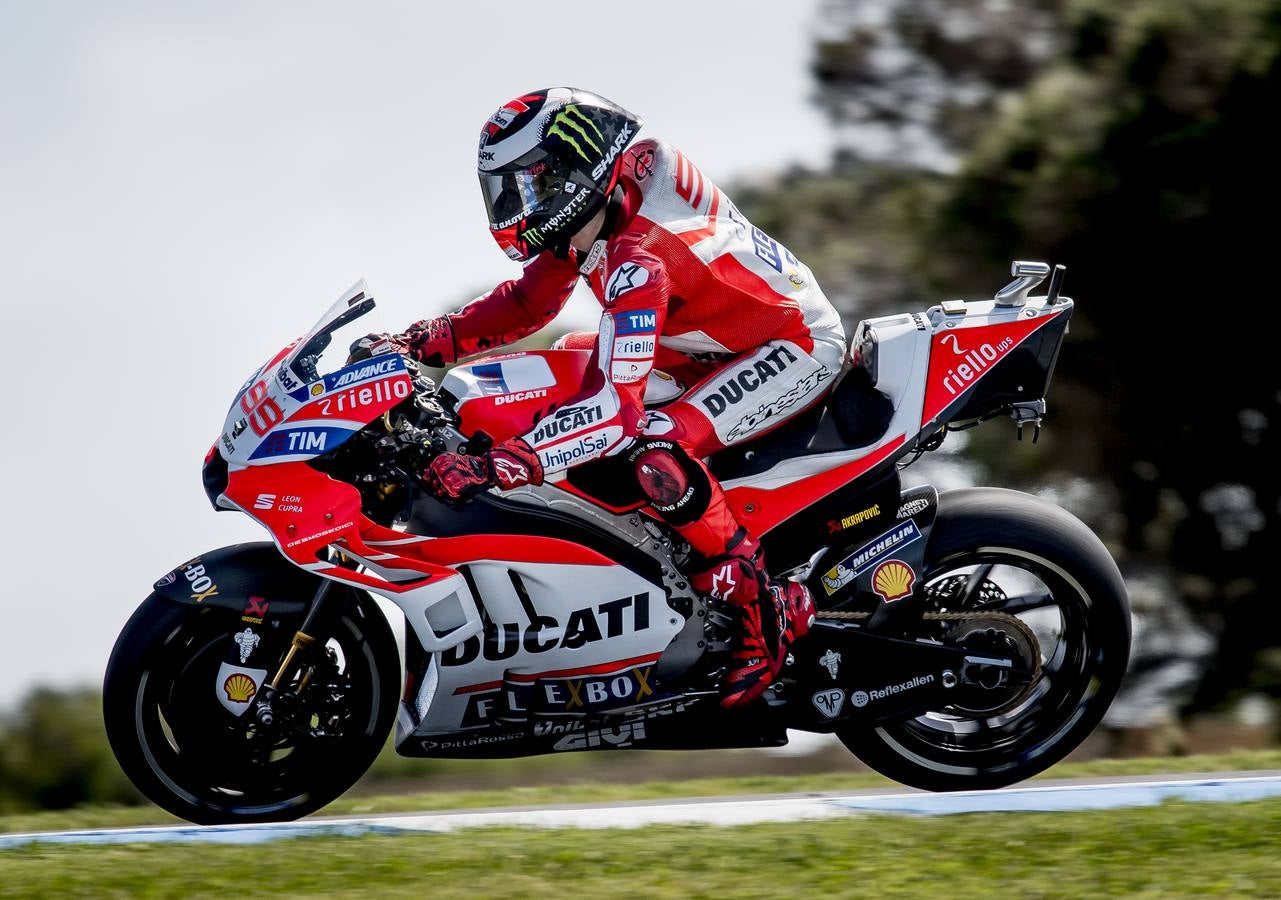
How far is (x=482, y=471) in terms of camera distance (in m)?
4.62

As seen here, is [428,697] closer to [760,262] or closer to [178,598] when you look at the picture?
[178,598]

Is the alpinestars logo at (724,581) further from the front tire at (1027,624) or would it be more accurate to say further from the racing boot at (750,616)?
the front tire at (1027,624)

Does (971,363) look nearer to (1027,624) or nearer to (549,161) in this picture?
(1027,624)

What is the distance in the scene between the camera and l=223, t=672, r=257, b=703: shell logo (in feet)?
15.6

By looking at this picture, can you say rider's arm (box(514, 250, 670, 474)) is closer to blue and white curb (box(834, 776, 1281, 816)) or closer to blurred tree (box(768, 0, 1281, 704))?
blue and white curb (box(834, 776, 1281, 816))

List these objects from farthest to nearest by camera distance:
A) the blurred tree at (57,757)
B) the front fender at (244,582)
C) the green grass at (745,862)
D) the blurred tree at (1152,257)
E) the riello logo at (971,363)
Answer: the blurred tree at (57,757) → the blurred tree at (1152,257) → the riello logo at (971,363) → the front fender at (244,582) → the green grass at (745,862)

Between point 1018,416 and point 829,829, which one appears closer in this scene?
point 829,829

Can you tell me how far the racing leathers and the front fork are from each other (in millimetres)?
629

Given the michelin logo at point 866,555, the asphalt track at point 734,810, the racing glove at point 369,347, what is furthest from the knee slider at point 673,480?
the asphalt track at point 734,810

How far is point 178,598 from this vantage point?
4711mm

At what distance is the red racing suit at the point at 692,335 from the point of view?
4684 mm

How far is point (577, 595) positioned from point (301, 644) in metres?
0.88

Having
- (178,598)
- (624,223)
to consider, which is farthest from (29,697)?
(624,223)

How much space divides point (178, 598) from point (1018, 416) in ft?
9.13
